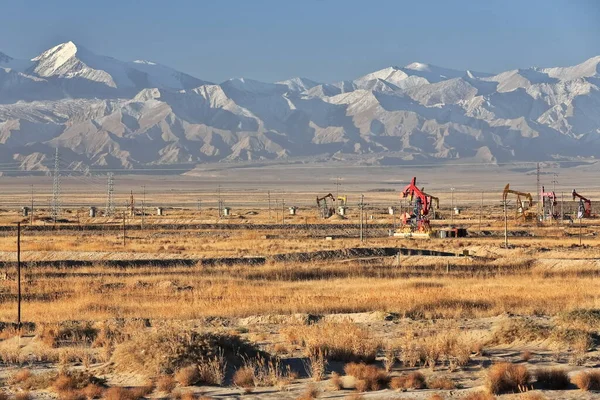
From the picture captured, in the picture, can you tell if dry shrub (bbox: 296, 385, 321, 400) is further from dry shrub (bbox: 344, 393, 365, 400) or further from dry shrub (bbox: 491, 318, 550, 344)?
dry shrub (bbox: 491, 318, 550, 344)

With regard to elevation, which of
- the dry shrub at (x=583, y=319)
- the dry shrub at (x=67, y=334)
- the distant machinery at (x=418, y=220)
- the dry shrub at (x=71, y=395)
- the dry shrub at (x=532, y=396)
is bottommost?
the dry shrub at (x=71, y=395)

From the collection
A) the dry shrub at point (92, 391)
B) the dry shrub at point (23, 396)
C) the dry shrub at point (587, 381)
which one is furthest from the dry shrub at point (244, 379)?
the dry shrub at point (587, 381)

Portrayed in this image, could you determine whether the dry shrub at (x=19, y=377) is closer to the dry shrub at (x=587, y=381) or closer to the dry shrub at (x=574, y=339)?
the dry shrub at (x=587, y=381)

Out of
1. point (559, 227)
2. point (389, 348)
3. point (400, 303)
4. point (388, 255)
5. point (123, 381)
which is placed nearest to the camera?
point (123, 381)

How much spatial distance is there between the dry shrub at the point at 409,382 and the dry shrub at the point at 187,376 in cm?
282

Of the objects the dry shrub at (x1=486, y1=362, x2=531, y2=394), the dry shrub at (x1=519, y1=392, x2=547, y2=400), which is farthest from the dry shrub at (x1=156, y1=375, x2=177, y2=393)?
the dry shrub at (x1=519, y1=392, x2=547, y2=400)

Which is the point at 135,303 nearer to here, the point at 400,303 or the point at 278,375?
the point at 400,303

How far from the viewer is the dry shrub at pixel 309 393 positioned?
1573 centimetres

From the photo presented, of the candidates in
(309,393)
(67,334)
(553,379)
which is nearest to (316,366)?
(309,393)

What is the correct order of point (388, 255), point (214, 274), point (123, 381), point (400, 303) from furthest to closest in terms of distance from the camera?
1. point (388, 255)
2. point (214, 274)
3. point (400, 303)
4. point (123, 381)

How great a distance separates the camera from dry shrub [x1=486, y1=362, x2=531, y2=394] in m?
15.6

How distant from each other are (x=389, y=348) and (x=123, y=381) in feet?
15.2

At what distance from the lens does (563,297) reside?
3117 cm

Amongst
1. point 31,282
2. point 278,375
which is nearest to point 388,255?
point 31,282
